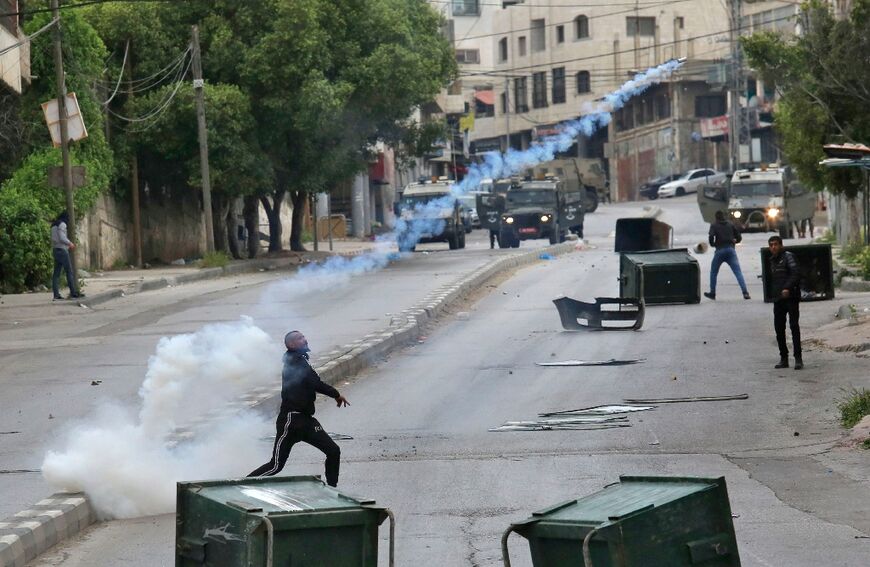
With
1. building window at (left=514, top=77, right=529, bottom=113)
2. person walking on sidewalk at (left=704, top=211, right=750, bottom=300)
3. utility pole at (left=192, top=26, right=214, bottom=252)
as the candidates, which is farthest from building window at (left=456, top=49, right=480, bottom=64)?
person walking on sidewalk at (left=704, top=211, right=750, bottom=300)

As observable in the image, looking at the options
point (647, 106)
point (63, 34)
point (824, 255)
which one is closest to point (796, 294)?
point (824, 255)

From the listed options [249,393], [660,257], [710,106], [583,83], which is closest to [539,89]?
[583,83]

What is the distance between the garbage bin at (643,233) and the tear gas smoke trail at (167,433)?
80.0 feet

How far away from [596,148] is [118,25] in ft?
188

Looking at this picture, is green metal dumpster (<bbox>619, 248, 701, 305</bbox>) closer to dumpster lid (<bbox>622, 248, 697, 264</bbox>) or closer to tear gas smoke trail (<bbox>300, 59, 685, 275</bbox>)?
dumpster lid (<bbox>622, 248, 697, 264</bbox>)

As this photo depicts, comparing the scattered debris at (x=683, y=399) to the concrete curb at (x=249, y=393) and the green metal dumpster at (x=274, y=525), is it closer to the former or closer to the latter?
the concrete curb at (x=249, y=393)

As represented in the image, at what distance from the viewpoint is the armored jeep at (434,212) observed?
54.9m

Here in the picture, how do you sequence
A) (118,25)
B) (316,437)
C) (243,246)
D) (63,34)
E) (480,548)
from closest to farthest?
(480,548) < (316,437) < (63,34) < (118,25) < (243,246)

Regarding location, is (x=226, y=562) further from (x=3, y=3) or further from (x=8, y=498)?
(x=3, y=3)

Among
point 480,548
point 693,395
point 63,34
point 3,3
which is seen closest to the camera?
point 480,548

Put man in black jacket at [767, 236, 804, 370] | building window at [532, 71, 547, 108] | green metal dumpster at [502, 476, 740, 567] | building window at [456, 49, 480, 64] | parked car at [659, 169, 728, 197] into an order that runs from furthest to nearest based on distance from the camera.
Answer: building window at [456, 49, 480, 64]
building window at [532, 71, 547, 108]
parked car at [659, 169, 728, 197]
man in black jacket at [767, 236, 804, 370]
green metal dumpster at [502, 476, 740, 567]

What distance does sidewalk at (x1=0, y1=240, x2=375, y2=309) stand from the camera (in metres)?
31.5

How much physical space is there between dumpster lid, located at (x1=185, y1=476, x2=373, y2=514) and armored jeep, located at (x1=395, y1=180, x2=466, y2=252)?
47629 millimetres

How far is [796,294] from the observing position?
1836 cm
